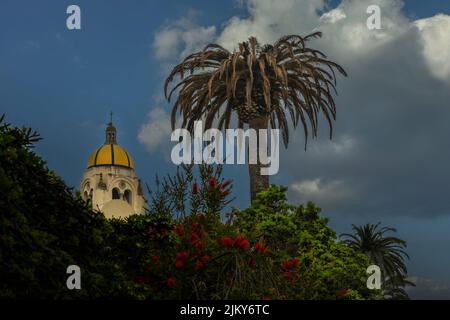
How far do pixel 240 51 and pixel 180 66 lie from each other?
8.08 feet

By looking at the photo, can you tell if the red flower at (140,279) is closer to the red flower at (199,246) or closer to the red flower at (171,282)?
the red flower at (171,282)

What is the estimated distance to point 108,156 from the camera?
8688cm

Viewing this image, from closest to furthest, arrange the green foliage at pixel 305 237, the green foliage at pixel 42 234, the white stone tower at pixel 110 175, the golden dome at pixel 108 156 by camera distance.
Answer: the green foliage at pixel 42 234 → the green foliage at pixel 305 237 → the white stone tower at pixel 110 175 → the golden dome at pixel 108 156

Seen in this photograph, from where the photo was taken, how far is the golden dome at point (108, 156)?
8669 cm

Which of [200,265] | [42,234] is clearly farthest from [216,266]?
[42,234]

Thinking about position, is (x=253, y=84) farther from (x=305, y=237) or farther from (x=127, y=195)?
(x=127, y=195)

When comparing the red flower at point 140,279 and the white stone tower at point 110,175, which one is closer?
the red flower at point 140,279

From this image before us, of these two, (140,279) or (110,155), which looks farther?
(110,155)

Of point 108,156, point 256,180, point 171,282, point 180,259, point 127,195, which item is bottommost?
point 171,282

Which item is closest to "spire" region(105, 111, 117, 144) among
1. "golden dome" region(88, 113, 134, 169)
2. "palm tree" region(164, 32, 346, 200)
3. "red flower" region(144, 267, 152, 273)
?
"golden dome" region(88, 113, 134, 169)

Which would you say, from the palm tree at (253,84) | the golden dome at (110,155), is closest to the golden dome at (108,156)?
the golden dome at (110,155)

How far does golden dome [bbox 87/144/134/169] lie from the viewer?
86.7 metres

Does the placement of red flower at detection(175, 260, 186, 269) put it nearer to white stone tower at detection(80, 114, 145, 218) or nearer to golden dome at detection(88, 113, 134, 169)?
white stone tower at detection(80, 114, 145, 218)
